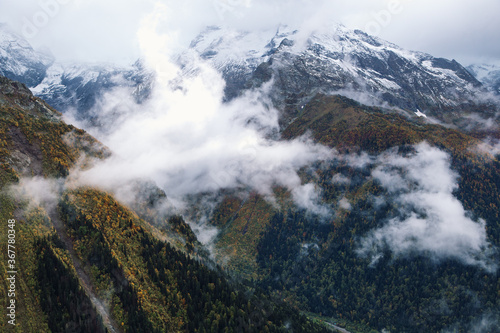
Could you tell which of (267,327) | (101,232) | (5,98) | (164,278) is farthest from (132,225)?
(5,98)

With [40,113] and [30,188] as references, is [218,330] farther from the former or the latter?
[40,113]

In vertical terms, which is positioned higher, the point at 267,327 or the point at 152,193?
the point at 152,193

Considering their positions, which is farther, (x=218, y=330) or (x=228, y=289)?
(x=228, y=289)

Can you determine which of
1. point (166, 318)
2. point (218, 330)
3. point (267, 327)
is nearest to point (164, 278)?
point (166, 318)

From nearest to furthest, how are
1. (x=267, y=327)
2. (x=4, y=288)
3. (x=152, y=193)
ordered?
1. (x=4, y=288)
2. (x=267, y=327)
3. (x=152, y=193)

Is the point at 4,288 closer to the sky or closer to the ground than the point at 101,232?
closer to the ground

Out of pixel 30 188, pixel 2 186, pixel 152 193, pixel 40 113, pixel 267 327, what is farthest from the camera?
pixel 152 193

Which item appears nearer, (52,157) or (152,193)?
(52,157)

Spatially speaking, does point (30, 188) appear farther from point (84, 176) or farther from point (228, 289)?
point (228, 289)

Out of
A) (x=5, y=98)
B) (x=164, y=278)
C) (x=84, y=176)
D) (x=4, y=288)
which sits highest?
(x=5, y=98)

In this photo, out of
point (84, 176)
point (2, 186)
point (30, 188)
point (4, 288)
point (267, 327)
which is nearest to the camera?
point (4, 288)
